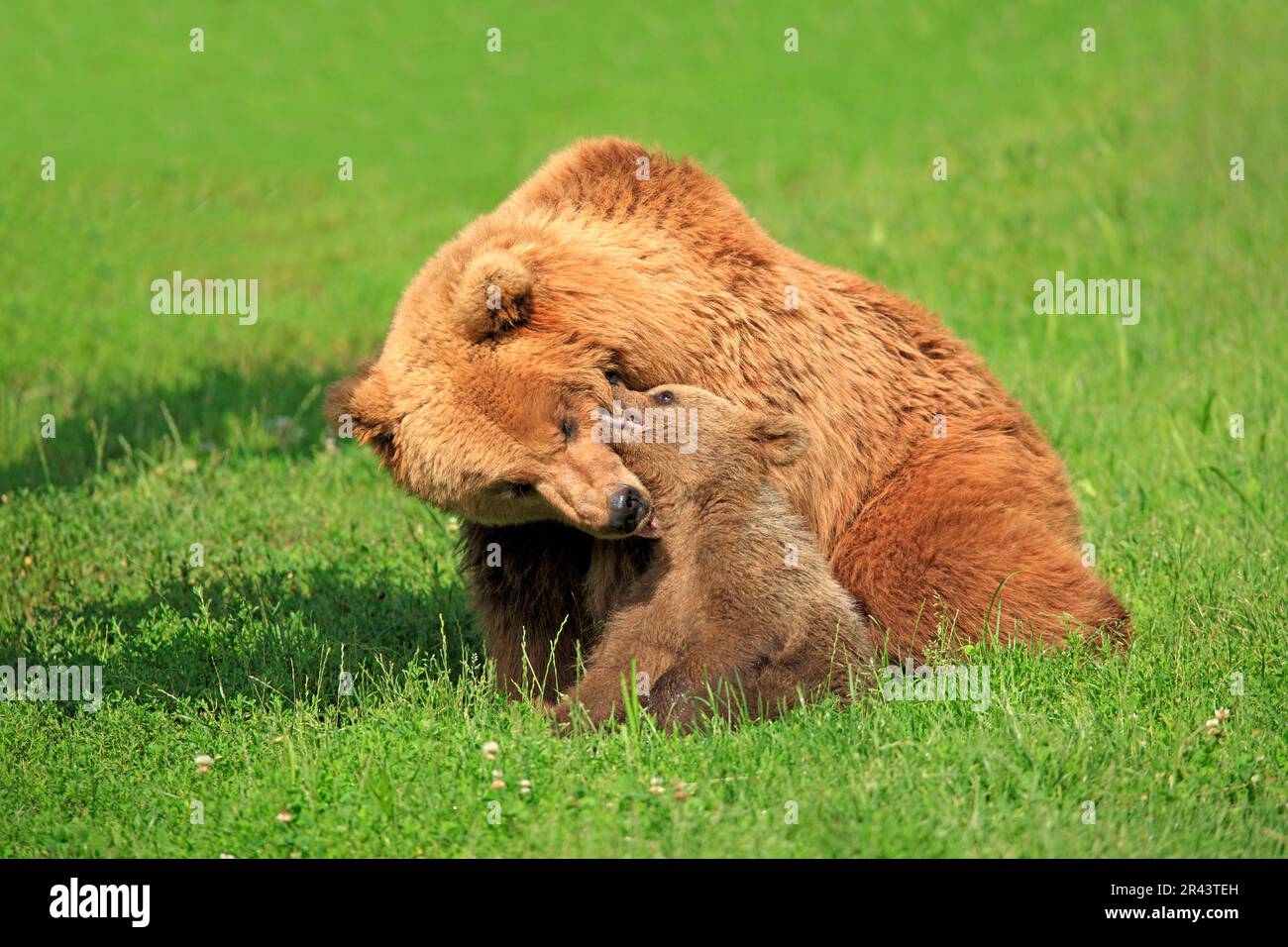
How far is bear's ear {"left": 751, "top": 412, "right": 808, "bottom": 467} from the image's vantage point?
5523 millimetres

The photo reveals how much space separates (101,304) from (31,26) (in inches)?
389

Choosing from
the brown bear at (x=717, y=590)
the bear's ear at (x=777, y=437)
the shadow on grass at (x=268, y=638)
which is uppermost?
the bear's ear at (x=777, y=437)

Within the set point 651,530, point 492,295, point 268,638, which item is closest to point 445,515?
point 268,638

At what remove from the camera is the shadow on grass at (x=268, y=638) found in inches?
236

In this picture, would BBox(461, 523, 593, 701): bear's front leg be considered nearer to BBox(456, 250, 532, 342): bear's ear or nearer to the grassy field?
the grassy field

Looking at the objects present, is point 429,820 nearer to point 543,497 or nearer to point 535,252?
point 543,497

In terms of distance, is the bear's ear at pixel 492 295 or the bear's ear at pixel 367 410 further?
the bear's ear at pixel 367 410

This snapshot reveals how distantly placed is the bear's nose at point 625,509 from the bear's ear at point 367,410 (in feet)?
3.31

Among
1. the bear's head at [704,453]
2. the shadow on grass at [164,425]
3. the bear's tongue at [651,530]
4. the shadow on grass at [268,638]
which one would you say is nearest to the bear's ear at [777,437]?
the bear's head at [704,453]

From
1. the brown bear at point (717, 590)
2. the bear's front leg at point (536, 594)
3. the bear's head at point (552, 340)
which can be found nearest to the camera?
the bear's head at point (552, 340)

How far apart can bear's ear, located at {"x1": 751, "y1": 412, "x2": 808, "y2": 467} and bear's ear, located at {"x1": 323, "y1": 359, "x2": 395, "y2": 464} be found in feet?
4.54

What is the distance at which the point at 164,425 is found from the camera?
32.5ft

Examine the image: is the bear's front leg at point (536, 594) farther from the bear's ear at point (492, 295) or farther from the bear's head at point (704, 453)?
the bear's ear at point (492, 295)

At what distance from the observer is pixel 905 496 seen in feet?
19.6
